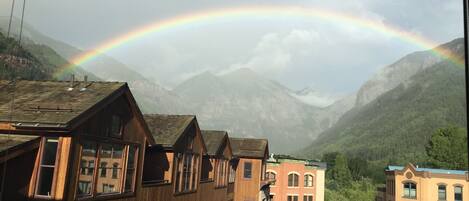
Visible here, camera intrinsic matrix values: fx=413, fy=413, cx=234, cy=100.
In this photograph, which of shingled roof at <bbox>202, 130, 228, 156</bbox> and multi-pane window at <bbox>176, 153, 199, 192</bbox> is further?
shingled roof at <bbox>202, 130, 228, 156</bbox>

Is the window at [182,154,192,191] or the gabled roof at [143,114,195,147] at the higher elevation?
the gabled roof at [143,114,195,147]

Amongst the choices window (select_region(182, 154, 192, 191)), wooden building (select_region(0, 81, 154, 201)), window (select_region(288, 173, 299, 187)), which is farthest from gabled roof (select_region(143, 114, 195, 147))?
window (select_region(288, 173, 299, 187))

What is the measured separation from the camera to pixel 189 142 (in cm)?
2589

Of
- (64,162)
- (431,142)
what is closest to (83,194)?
(64,162)

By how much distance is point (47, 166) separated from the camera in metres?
13.2

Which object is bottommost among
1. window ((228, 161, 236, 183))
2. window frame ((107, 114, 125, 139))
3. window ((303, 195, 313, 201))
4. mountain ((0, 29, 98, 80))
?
window ((303, 195, 313, 201))

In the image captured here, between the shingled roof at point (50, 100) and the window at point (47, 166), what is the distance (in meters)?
0.78

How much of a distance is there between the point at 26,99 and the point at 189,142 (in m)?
12.1

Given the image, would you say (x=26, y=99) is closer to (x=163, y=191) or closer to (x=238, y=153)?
(x=163, y=191)

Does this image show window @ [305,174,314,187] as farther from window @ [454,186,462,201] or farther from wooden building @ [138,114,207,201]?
wooden building @ [138,114,207,201]

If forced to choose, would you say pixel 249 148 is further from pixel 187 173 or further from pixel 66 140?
pixel 66 140

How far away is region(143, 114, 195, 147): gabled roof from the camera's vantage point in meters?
23.1

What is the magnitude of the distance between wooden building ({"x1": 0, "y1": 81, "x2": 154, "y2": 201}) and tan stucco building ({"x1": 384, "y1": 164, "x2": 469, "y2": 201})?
162 ft

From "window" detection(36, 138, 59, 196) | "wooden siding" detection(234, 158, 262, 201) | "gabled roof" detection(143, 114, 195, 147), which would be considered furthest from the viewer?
"wooden siding" detection(234, 158, 262, 201)
